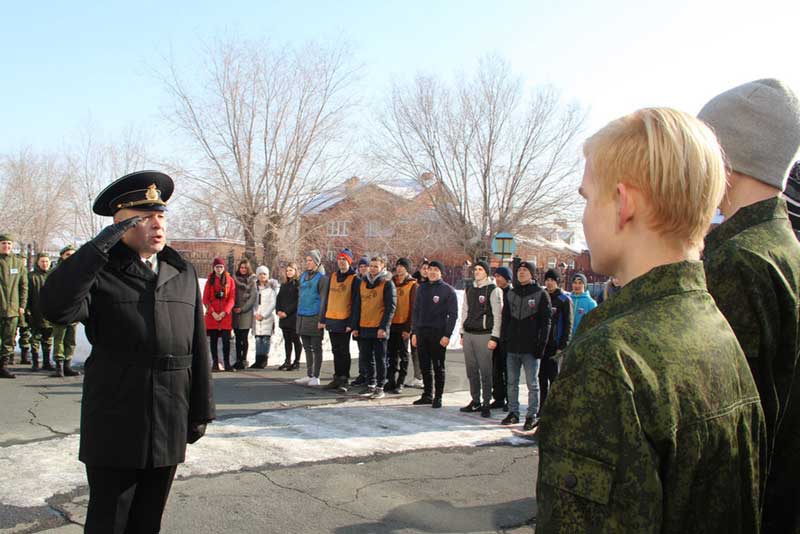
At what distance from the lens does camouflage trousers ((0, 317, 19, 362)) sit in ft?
32.1

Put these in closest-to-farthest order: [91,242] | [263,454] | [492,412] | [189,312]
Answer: [91,242] < [189,312] < [263,454] < [492,412]

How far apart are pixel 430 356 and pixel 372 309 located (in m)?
1.35

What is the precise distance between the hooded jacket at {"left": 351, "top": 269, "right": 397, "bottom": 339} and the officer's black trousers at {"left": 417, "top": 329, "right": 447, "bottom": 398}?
2.79 ft

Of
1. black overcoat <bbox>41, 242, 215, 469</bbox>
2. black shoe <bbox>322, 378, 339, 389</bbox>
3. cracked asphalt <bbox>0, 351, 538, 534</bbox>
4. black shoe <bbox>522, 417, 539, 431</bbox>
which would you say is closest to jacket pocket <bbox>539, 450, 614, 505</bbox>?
black overcoat <bbox>41, 242, 215, 469</bbox>

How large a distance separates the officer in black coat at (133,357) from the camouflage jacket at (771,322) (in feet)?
8.10

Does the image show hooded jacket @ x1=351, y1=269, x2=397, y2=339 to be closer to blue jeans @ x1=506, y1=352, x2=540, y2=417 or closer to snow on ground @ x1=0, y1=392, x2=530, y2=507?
snow on ground @ x1=0, y1=392, x2=530, y2=507

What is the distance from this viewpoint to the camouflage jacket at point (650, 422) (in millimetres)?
1069

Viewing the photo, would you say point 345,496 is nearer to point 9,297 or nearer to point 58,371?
point 58,371

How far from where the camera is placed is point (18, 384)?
30.3ft

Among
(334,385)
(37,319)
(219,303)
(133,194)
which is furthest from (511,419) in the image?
(37,319)

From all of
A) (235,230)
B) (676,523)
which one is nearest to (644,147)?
(676,523)

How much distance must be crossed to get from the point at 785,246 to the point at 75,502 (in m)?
4.88

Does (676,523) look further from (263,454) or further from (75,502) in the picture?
(263,454)

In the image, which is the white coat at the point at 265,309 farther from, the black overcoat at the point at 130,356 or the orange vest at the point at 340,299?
the black overcoat at the point at 130,356
